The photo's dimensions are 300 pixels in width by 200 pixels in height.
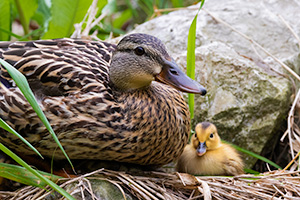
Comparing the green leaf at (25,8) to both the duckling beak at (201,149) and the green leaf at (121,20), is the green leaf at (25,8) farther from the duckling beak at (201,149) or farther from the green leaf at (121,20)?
the duckling beak at (201,149)

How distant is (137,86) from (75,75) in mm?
341

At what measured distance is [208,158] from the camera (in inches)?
114

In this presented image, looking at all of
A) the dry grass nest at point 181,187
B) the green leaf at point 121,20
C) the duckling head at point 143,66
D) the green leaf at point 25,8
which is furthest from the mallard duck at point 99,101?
the green leaf at point 121,20

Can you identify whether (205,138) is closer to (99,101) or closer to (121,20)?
(99,101)

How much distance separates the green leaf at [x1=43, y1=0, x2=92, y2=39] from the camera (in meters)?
3.27

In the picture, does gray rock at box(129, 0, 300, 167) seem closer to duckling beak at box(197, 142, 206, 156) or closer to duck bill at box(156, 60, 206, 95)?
duckling beak at box(197, 142, 206, 156)

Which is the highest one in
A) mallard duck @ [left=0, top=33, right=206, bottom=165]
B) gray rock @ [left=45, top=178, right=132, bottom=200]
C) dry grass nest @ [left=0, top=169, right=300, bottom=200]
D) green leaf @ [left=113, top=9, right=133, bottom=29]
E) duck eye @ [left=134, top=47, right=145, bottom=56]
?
green leaf @ [left=113, top=9, right=133, bottom=29]

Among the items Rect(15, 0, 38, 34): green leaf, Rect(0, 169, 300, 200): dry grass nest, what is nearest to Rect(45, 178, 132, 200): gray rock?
Rect(0, 169, 300, 200): dry grass nest

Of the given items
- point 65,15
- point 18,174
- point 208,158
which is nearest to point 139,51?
point 18,174

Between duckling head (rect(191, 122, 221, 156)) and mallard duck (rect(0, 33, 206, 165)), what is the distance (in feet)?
1.29

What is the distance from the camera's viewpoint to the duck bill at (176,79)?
2133 millimetres

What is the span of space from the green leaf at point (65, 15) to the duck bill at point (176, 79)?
1322 mm

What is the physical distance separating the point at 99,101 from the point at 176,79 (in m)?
0.41

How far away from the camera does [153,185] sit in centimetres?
232
